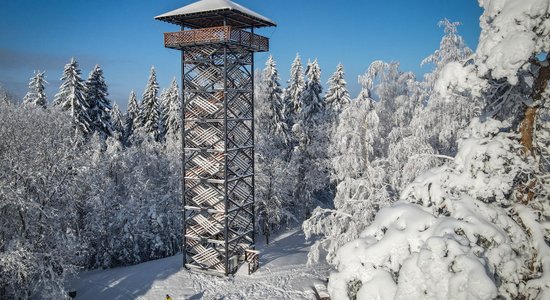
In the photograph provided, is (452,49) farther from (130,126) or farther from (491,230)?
(130,126)

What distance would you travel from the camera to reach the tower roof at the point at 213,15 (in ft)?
58.2

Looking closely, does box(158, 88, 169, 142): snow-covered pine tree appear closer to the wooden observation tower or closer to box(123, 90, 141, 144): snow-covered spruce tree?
box(123, 90, 141, 144): snow-covered spruce tree

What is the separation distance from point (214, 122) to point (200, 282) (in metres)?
7.66

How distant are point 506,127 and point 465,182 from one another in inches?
67.8

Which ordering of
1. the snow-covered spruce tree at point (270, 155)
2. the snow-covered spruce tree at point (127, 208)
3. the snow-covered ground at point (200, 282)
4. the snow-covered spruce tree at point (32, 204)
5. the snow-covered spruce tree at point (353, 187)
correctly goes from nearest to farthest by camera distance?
the snow-covered spruce tree at point (32, 204)
the snow-covered spruce tree at point (353, 187)
the snow-covered ground at point (200, 282)
the snow-covered spruce tree at point (127, 208)
the snow-covered spruce tree at point (270, 155)

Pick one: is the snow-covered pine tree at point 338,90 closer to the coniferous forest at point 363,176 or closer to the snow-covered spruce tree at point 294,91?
the coniferous forest at point 363,176

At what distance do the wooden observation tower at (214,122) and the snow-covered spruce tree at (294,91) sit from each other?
16.0 m

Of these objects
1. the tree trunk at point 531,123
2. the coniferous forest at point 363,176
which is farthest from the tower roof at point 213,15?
the tree trunk at point 531,123

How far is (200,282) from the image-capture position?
1881 cm

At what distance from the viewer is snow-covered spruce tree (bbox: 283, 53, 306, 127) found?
36375mm

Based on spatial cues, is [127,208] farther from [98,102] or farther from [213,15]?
[213,15]

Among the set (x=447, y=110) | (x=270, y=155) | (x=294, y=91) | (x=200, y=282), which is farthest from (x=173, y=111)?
(x=447, y=110)

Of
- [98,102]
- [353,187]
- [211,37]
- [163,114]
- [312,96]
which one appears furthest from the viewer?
[163,114]

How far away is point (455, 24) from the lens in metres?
17.9
